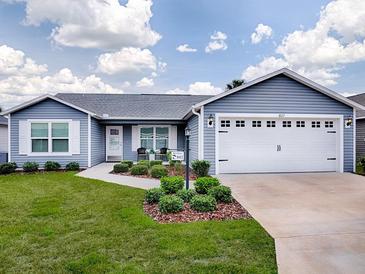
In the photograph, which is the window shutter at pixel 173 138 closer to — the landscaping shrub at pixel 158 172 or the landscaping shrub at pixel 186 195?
the landscaping shrub at pixel 158 172

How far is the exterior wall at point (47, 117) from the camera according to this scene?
13023 mm

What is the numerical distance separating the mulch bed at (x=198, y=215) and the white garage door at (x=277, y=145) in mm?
5053

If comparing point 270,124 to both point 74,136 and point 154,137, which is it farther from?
point 74,136

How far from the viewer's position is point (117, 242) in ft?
13.3

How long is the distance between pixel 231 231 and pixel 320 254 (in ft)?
4.30

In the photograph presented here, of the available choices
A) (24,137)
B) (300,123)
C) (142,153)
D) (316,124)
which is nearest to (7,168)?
(24,137)

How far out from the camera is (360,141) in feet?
53.3

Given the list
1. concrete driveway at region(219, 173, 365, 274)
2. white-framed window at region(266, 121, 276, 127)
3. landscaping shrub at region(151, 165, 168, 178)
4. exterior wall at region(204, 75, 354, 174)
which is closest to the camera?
concrete driveway at region(219, 173, 365, 274)

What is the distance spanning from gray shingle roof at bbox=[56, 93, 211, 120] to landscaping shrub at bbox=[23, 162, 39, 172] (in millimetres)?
4397

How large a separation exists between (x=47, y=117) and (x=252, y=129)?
9.33 m

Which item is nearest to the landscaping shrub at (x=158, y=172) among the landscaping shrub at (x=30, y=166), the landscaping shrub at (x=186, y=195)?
the landscaping shrub at (x=186, y=195)

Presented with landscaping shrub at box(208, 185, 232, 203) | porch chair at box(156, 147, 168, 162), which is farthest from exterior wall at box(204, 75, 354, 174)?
porch chair at box(156, 147, 168, 162)

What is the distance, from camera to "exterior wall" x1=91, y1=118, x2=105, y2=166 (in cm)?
1391

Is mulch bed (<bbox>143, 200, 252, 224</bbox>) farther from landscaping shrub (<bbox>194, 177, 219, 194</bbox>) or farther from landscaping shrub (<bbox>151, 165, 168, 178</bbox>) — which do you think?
landscaping shrub (<bbox>151, 165, 168, 178</bbox>)
